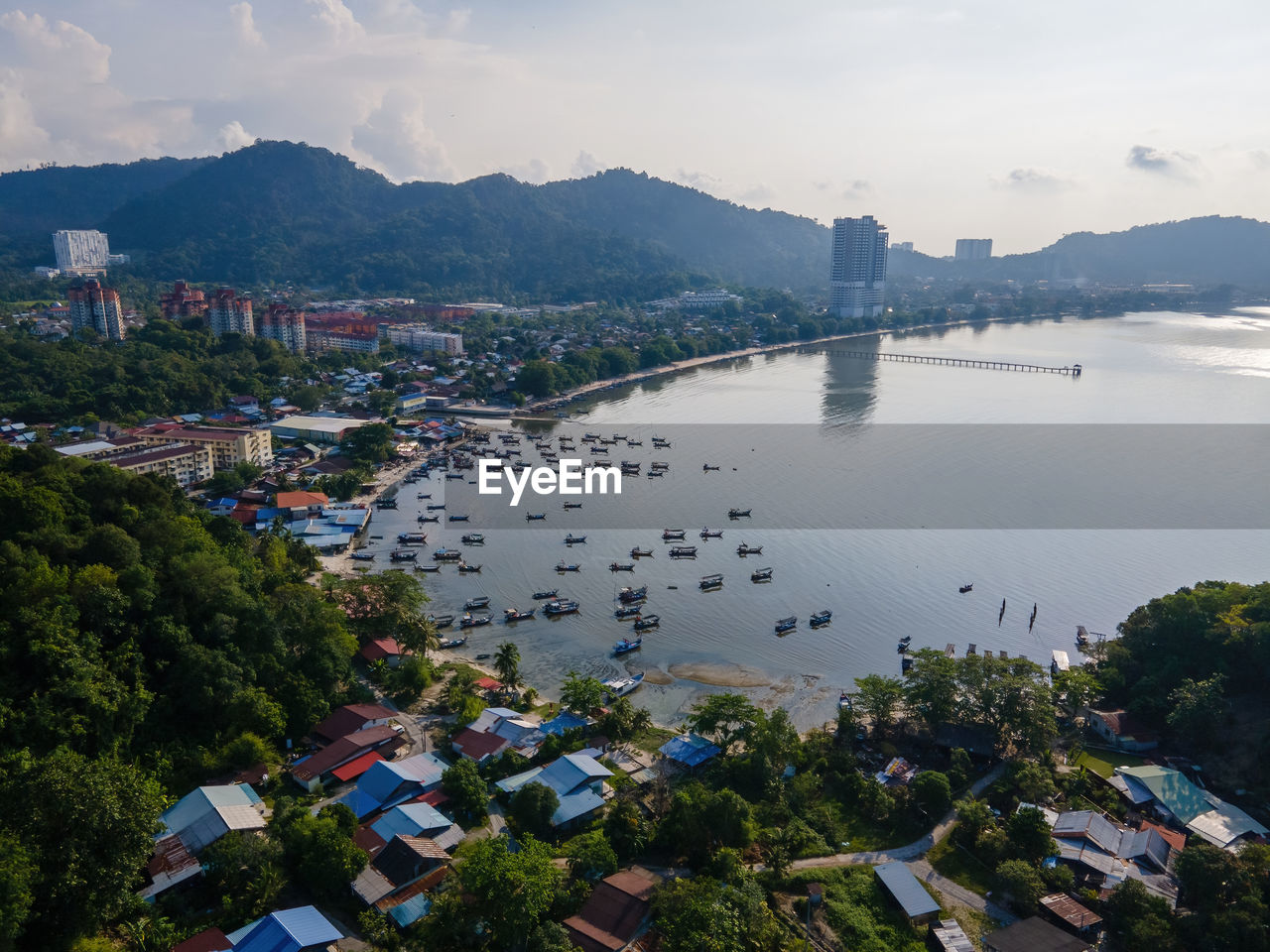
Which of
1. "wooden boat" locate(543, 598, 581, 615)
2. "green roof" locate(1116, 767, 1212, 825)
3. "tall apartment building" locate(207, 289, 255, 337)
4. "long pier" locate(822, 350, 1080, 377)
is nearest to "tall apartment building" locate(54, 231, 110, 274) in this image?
"tall apartment building" locate(207, 289, 255, 337)

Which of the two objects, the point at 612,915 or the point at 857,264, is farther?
the point at 857,264

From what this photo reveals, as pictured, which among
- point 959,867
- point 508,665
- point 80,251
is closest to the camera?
point 959,867

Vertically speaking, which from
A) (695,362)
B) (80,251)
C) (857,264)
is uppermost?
(80,251)

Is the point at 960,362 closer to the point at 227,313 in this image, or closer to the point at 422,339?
the point at 422,339

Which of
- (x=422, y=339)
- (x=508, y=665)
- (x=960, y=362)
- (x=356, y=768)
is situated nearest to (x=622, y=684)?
(x=508, y=665)

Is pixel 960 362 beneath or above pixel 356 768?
above

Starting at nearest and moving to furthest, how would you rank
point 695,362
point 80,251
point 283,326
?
point 283,326, point 695,362, point 80,251

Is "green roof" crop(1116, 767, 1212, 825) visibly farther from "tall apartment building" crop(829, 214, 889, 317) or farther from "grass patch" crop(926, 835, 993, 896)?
"tall apartment building" crop(829, 214, 889, 317)

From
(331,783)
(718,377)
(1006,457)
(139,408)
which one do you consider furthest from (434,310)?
(331,783)

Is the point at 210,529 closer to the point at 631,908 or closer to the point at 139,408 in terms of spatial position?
the point at 631,908
